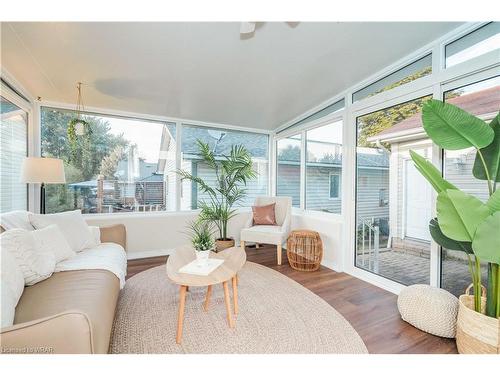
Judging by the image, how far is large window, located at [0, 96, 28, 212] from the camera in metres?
2.47

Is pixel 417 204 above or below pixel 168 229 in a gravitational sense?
above

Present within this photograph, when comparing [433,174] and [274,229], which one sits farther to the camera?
[274,229]

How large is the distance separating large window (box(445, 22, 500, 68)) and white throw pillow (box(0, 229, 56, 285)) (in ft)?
12.1

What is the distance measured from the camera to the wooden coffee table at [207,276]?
67.6 inches

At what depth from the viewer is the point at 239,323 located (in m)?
1.97

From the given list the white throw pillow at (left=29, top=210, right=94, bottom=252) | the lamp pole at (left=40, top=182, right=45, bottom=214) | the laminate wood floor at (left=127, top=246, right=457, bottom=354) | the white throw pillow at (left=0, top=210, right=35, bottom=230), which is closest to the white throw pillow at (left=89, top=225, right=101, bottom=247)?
the white throw pillow at (left=29, top=210, right=94, bottom=252)

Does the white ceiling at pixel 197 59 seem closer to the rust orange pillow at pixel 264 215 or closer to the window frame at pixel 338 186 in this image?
the window frame at pixel 338 186

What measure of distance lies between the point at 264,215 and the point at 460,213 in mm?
2845

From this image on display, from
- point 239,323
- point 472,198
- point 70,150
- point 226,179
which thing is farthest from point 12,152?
point 472,198

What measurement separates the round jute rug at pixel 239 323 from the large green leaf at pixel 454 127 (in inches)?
61.5

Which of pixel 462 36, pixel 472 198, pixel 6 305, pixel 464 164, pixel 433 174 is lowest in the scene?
pixel 6 305

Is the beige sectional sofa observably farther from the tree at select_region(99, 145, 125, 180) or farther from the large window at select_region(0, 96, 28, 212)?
the tree at select_region(99, 145, 125, 180)

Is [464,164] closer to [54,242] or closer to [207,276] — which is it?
[207,276]
